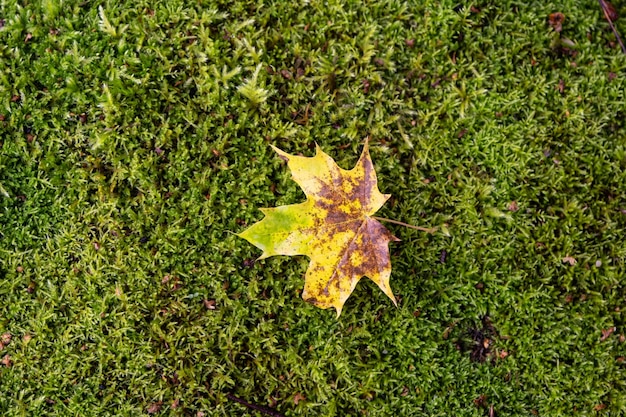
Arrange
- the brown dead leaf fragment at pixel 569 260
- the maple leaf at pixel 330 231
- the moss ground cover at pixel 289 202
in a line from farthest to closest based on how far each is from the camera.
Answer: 1. the brown dead leaf fragment at pixel 569 260
2. the moss ground cover at pixel 289 202
3. the maple leaf at pixel 330 231

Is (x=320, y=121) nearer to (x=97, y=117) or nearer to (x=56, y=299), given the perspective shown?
(x=97, y=117)

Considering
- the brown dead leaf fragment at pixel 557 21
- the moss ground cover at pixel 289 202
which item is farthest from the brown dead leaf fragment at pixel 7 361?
the brown dead leaf fragment at pixel 557 21

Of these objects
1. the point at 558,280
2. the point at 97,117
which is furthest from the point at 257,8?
the point at 558,280

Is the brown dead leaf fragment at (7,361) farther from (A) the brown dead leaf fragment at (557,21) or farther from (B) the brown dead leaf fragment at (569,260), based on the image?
(A) the brown dead leaf fragment at (557,21)

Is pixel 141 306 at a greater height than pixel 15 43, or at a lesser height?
lesser

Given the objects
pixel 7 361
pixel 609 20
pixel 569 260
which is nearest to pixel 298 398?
pixel 7 361

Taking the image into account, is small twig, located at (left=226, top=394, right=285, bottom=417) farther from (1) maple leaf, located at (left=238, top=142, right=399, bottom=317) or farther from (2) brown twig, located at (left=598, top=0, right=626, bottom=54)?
(2) brown twig, located at (left=598, top=0, right=626, bottom=54)

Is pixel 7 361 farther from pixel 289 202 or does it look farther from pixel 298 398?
pixel 289 202
